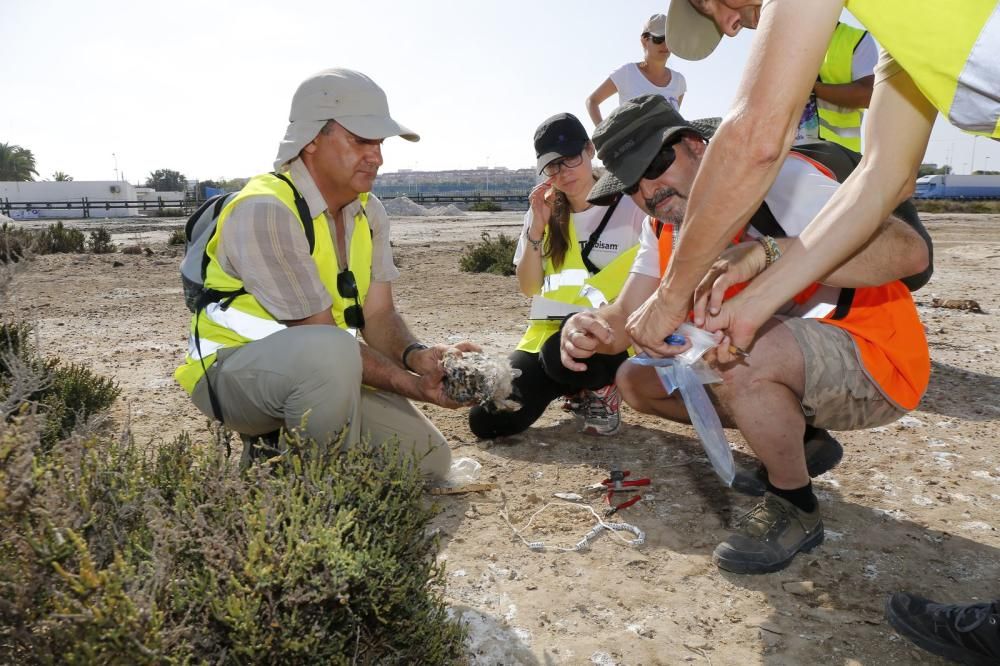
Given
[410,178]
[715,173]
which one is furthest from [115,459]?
[410,178]

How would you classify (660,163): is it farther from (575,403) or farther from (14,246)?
(14,246)

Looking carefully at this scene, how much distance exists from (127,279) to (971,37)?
11250 mm

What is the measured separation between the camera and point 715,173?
6.42ft

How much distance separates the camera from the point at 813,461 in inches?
137

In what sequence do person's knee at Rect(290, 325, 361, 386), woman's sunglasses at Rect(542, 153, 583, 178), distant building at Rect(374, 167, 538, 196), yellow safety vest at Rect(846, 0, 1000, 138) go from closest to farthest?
yellow safety vest at Rect(846, 0, 1000, 138), person's knee at Rect(290, 325, 361, 386), woman's sunglasses at Rect(542, 153, 583, 178), distant building at Rect(374, 167, 538, 196)

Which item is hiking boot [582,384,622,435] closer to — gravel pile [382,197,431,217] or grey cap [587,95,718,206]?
grey cap [587,95,718,206]

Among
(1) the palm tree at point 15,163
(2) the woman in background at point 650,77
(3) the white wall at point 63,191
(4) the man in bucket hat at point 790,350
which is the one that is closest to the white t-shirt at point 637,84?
(2) the woman in background at point 650,77

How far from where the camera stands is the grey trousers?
121 inches

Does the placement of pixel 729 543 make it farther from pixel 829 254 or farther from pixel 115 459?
pixel 115 459

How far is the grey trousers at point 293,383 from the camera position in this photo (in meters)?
3.08

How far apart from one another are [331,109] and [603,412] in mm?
2244

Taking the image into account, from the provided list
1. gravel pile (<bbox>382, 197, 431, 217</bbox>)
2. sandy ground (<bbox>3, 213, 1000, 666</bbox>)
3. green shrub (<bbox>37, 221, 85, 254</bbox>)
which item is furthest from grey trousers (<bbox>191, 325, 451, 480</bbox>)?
gravel pile (<bbox>382, 197, 431, 217</bbox>)

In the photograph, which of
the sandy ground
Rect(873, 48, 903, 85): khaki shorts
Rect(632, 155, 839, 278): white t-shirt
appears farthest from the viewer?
Rect(632, 155, 839, 278): white t-shirt

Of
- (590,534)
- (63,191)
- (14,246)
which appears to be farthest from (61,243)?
(63,191)
